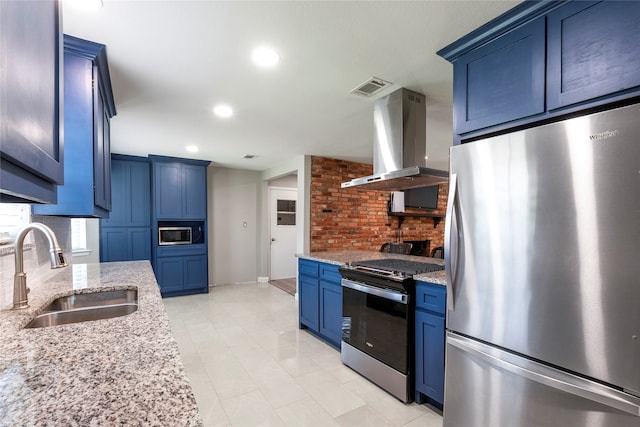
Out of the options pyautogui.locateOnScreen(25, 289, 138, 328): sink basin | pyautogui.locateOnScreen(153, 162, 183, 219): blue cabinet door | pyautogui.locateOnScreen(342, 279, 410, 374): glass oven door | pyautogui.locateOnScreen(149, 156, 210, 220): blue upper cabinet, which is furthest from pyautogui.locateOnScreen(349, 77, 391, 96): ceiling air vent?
pyautogui.locateOnScreen(153, 162, 183, 219): blue cabinet door

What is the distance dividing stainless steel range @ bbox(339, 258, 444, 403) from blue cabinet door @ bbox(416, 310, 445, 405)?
2.2 inches

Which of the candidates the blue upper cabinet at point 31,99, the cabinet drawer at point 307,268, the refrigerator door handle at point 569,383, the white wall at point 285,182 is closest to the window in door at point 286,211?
the white wall at point 285,182

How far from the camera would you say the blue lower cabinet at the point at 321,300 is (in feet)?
9.59

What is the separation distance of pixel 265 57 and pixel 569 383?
230cm

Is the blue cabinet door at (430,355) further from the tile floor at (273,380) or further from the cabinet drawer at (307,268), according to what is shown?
the cabinet drawer at (307,268)

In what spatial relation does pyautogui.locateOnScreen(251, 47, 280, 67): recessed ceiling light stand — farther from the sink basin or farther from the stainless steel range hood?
the sink basin

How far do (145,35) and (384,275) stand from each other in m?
2.19

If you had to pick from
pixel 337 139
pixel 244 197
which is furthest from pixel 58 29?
pixel 244 197

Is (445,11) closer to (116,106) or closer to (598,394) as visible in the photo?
(598,394)

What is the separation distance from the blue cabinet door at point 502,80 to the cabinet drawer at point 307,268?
205cm

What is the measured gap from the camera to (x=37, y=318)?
138cm

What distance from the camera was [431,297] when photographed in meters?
2.00

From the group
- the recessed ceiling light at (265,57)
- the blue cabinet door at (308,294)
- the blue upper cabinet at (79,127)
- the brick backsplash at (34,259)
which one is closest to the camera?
the brick backsplash at (34,259)

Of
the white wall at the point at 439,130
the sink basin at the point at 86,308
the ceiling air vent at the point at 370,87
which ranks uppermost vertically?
the ceiling air vent at the point at 370,87
